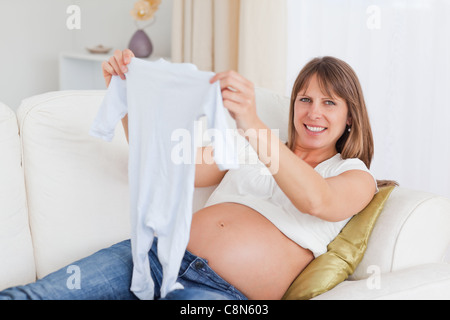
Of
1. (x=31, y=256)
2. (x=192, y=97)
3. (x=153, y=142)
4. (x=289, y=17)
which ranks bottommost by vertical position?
(x=31, y=256)

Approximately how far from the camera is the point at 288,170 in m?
1.01

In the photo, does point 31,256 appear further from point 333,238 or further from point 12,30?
point 12,30

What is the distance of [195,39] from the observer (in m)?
2.69

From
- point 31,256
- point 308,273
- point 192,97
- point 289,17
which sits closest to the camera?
point 192,97

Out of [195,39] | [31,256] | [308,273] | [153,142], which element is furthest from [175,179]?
[195,39]

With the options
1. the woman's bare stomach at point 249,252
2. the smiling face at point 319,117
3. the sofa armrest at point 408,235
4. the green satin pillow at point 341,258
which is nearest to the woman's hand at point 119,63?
the woman's bare stomach at point 249,252

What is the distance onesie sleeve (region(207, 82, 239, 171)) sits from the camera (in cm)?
90

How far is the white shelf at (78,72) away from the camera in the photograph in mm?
3299

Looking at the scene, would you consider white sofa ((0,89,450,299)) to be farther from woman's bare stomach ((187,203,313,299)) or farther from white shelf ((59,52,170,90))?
white shelf ((59,52,170,90))

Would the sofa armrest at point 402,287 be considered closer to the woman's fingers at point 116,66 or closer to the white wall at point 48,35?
the woman's fingers at point 116,66

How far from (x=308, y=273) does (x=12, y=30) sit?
290cm

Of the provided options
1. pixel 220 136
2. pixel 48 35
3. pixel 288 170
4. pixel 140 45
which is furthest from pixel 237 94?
pixel 48 35

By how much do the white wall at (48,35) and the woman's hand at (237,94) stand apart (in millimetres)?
2425

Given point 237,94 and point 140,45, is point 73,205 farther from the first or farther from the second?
point 140,45
